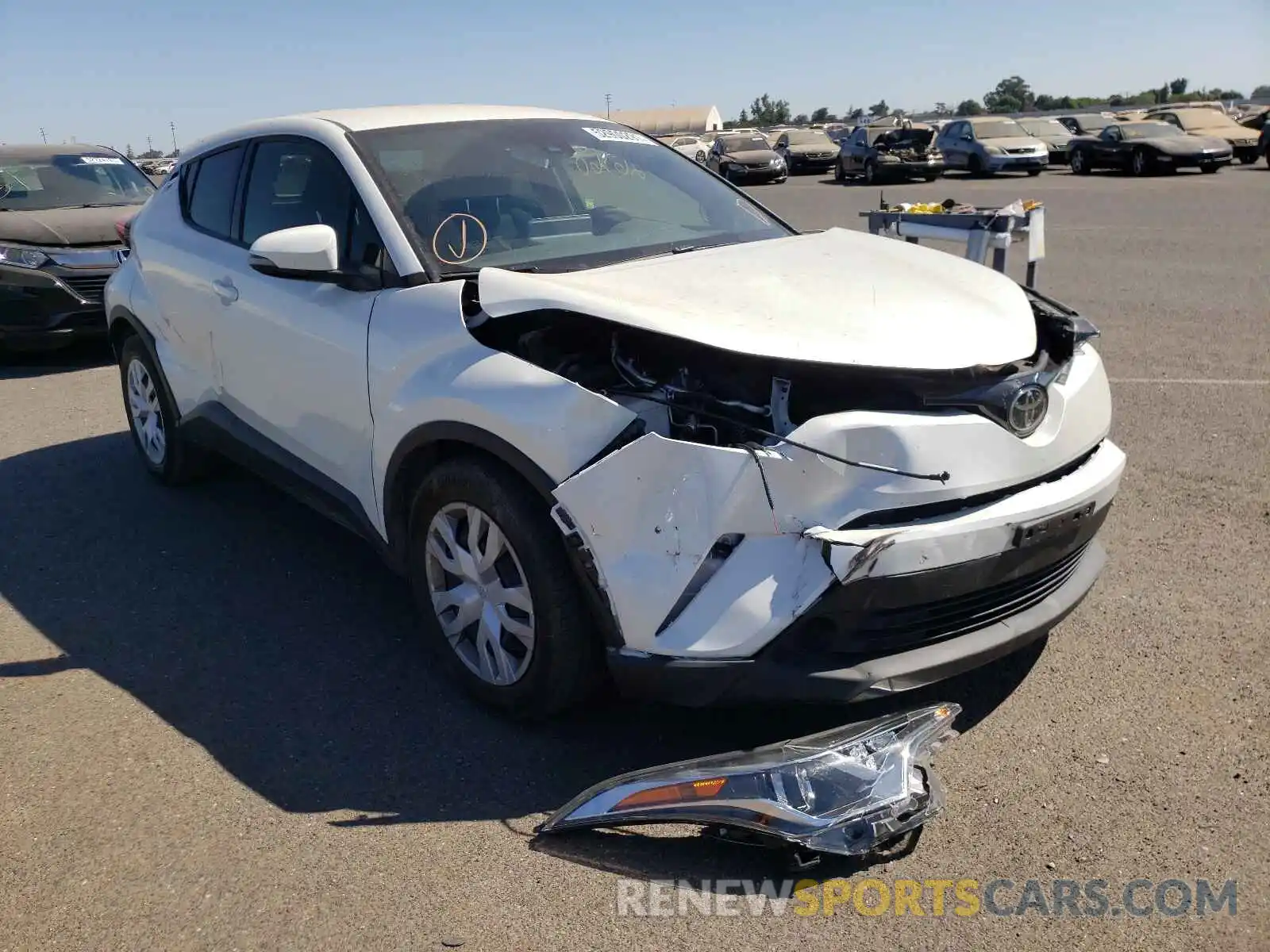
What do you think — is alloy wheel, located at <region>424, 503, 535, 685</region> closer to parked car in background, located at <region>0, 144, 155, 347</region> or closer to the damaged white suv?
the damaged white suv

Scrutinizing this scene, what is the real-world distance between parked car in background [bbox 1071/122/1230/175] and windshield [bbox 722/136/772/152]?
28.0 feet

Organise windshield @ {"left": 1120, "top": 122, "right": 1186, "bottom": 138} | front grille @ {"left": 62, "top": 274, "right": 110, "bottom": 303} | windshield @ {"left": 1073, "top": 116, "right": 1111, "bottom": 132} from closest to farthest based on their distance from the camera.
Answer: front grille @ {"left": 62, "top": 274, "right": 110, "bottom": 303} < windshield @ {"left": 1120, "top": 122, "right": 1186, "bottom": 138} < windshield @ {"left": 1073, "top": 116, "right": 1111, "bottom": 132}

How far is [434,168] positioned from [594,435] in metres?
1.59

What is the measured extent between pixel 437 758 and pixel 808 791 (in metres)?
1.17

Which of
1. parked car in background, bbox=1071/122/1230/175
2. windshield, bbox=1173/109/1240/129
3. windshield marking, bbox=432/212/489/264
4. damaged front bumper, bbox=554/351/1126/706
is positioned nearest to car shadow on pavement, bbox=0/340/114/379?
windshield marking, bbox=432/212/489/264

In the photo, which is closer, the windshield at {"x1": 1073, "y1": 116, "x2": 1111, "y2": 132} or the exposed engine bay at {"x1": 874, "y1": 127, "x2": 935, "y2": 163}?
the exposed engine bay at {"x1": 874, "y1": 127, "x2": 935, "y2": 163}

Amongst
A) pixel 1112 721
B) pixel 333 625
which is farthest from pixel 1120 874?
pixel 333 625

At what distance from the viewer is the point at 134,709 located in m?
3.70

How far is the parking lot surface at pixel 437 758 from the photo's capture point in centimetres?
264

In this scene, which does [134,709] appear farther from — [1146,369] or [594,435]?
[1146,369]

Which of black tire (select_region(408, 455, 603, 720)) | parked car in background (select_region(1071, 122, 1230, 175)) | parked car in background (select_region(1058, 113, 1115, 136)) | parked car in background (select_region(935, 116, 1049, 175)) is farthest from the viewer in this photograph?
parked car in background (select_region(1058, 113, 1115, 136))

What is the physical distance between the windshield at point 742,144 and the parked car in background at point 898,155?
3.20 m

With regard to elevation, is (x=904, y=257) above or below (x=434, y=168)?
below

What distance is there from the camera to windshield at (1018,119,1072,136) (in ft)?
106
